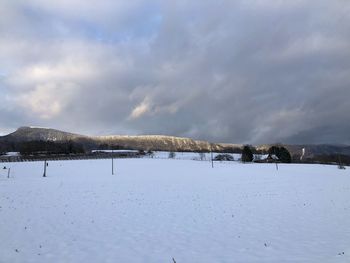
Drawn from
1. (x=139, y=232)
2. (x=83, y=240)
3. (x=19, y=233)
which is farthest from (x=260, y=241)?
(x=19, y=233)

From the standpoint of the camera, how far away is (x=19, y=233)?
55.0 feet

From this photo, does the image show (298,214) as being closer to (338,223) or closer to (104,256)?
(338,223)

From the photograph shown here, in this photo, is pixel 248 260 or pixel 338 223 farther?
pixel 338 223

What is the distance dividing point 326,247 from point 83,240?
938 cm

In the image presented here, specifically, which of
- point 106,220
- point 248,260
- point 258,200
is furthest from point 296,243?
point 258,200

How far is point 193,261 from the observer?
1255 centimetres

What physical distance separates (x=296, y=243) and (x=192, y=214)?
8336mm

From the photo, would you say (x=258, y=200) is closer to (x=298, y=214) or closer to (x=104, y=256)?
(x=298, y=214)

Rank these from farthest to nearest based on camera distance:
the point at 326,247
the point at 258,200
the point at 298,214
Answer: the point at 258,200, the point at 298,214, the point at 326,247

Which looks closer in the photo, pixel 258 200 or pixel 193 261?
pixel 193 261

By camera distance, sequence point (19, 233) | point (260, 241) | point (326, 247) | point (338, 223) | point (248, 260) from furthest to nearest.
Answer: point (338, 223) < point (19, 233) < point (260, 241) < point (326, 247) < point (248, 260)

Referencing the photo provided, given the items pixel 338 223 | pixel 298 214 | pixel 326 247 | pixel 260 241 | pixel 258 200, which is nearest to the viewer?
pixel 326 247

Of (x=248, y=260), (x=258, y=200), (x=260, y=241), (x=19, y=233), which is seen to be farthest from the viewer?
(x=258, y=200)

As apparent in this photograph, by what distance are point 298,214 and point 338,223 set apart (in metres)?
3.09
